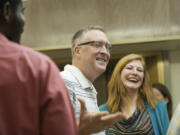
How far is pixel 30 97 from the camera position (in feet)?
2.64

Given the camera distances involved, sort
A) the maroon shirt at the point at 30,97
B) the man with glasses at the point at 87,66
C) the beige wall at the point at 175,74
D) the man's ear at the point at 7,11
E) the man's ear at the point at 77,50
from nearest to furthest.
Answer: the maroon shirt at the point at 30,97 → the man's ear at the point at 7,11 → the man with glasses at the point at 87,66 → the man's ear at the point at 77,50 → the beige wall at the point at 175,74

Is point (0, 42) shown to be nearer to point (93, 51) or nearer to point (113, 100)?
point (93, 51)

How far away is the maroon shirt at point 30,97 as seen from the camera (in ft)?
2.61

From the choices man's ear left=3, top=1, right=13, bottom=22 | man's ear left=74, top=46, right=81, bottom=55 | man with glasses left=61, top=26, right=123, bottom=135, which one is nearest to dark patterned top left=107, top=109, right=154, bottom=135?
man with glasses left=61, top=26, right=123, bottom=135

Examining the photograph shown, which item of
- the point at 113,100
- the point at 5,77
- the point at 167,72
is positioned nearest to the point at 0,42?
the point at 5,77

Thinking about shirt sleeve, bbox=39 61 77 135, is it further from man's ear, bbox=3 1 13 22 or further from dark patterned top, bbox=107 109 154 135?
dark patterned top, bbox=107 109 154 135

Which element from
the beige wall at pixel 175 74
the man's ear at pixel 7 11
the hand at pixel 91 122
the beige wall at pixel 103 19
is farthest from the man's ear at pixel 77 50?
the beige wall at pixel 175 74

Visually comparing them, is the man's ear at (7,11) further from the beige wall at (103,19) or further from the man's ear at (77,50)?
the beige wall at (103,19)

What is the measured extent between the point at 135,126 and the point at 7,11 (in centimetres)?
151

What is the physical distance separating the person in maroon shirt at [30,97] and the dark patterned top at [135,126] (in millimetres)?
1388

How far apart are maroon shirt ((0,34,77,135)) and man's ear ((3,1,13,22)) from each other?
0.11 metres

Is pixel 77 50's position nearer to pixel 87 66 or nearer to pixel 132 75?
pixel 87 66

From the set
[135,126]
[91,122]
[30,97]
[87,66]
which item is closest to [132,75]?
[135,126]

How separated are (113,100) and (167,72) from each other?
1.46m
